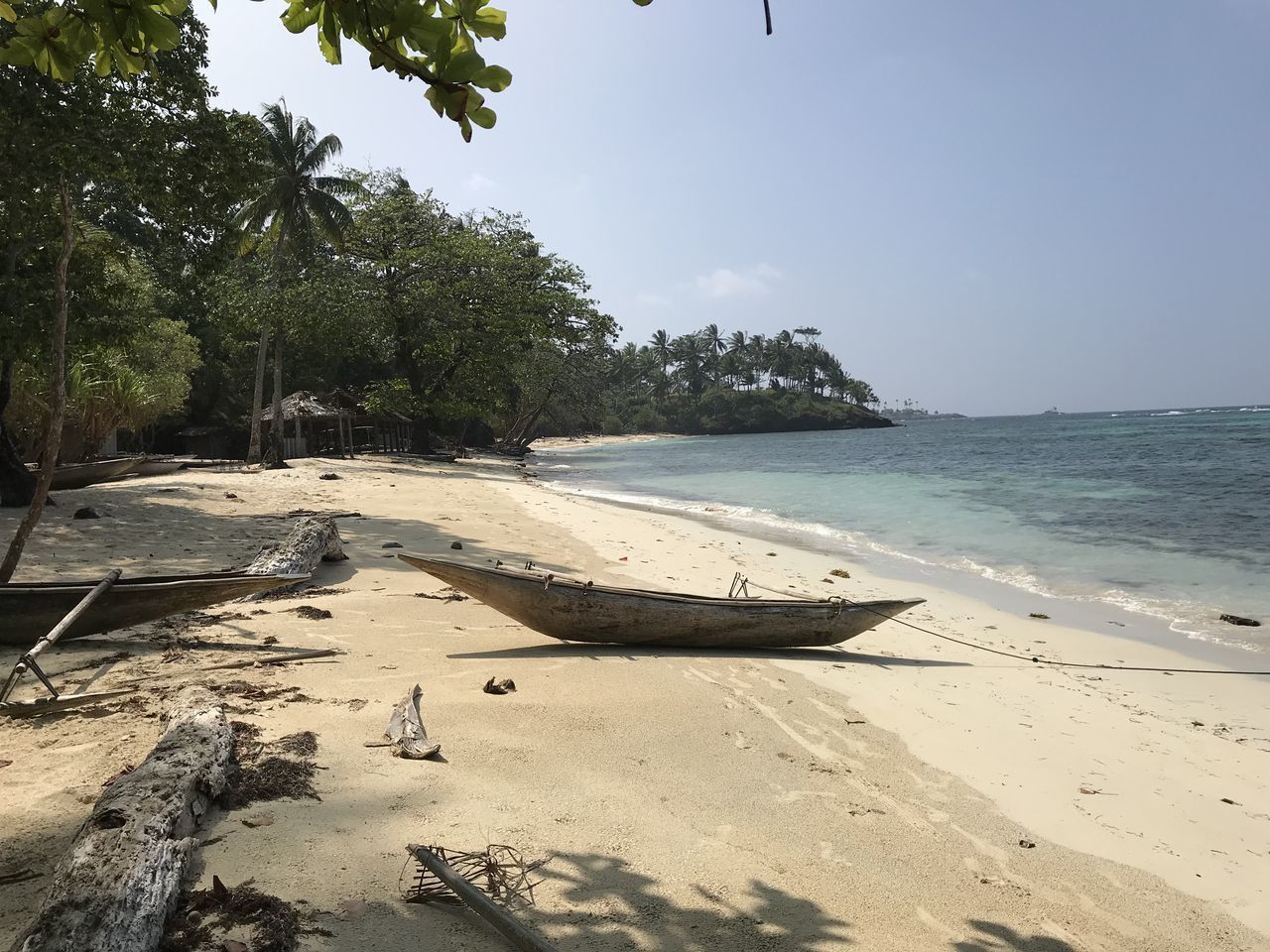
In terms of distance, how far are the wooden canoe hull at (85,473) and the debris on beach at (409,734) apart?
12.2 meters

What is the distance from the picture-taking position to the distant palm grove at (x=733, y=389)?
11212 centimetres

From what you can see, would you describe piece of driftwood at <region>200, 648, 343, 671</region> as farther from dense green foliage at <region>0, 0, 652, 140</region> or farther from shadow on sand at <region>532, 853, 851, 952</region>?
dense green foliage at <region>0, 0, 652, 140</region>

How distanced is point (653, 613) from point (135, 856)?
4322 millimetres

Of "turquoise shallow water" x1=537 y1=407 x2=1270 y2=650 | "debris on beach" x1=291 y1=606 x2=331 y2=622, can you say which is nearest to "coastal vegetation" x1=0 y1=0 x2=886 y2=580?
"debris on beach" x1=291 y1=606 x2=331 y2=622

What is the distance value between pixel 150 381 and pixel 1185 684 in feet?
89.4

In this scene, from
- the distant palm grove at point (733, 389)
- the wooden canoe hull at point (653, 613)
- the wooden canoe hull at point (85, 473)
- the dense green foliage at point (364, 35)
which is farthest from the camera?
the distant palm grove at point (733, 389)

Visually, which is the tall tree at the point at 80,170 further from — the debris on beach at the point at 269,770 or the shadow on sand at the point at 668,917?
the shadow on sand at the point at 668,917

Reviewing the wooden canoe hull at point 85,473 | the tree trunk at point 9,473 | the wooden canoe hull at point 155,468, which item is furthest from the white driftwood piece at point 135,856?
the wooden canoe hull at point 155,468

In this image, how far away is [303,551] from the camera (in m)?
7.98

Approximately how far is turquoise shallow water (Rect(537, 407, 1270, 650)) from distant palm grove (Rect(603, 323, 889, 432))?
74638 mm

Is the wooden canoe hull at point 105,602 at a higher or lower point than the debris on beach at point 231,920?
higher

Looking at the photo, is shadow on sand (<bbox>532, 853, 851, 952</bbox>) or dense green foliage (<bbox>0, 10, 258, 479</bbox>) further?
dense green foliage (<bbox>0, 10, 258, 479</bbox>)

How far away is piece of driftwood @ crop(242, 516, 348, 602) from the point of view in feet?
24.8

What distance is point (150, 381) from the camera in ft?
79.6
